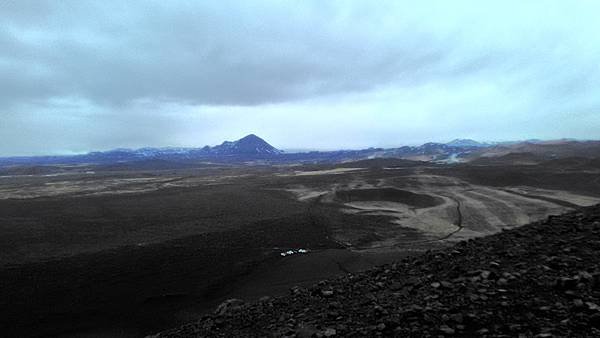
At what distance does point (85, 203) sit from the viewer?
45.6 m

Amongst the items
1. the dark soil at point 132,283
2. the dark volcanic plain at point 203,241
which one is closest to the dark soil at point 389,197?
the dark volcanic plain at point 203,241

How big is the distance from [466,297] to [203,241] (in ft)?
69.8

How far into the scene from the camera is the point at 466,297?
6297 mm

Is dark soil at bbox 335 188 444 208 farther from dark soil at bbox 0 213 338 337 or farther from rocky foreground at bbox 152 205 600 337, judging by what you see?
rocky foreground at bbox 152 205 600 337

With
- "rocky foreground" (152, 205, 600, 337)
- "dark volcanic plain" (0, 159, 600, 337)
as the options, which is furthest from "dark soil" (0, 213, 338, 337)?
"rocky foreground" (152, 205, 600, 337)

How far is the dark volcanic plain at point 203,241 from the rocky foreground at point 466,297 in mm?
7422

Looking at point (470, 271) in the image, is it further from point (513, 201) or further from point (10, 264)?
point (513, 201)

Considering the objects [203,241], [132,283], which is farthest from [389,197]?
[132,283]

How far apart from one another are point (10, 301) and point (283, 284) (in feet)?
37.3

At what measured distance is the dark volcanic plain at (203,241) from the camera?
628 inches

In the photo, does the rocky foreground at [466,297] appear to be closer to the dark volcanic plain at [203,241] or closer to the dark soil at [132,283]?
the dark soil at [132,283]

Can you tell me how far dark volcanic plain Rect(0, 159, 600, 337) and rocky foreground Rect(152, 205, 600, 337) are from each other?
7422 millimetres

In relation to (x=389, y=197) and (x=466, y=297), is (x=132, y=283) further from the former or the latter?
(x=389, y=197)

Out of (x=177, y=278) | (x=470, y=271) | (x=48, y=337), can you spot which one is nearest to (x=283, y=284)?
(x=177, y=278)
